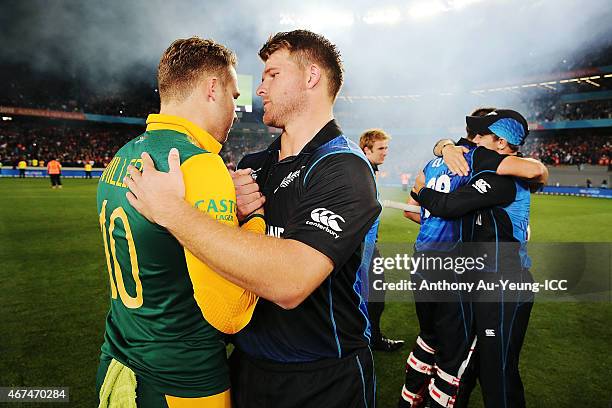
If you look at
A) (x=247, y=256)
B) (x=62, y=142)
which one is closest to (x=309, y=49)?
(x=247, y=256)

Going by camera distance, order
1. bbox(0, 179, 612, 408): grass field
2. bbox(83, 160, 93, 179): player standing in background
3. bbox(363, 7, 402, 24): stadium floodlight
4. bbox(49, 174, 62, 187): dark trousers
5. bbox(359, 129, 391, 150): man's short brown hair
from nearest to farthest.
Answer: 1. bbox(0, 179, 612, 408): grass field
2. bbox(359, 129, 391, 150): man's short brown hair
3. bbox(49, 174, 62, 187): dark trousers
4. bbox(83, 160, 93, 179): player standing in background
5. bbox(363, 7, 402, 24): stadium floodlight

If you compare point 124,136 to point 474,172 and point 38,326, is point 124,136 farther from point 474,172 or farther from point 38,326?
point 474,172

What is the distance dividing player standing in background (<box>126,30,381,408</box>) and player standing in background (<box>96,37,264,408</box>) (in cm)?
11

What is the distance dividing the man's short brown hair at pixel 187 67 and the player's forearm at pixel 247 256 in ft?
2.54

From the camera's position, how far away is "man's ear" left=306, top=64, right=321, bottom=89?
196cm

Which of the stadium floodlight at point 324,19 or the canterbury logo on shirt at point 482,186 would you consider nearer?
the canterbury logo on shirt at point 482,186

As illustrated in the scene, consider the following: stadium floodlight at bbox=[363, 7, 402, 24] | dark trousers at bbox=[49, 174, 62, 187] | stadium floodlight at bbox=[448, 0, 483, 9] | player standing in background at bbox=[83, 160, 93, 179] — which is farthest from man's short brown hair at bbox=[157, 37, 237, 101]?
stadium floodlight at bbox=[448, 0, 483, 9]

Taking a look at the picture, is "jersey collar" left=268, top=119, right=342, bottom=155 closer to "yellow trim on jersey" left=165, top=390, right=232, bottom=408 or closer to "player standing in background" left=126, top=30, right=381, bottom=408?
"player standing in background" left=126, top=30, right=381, bottom=408

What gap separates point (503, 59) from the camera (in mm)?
→ 44562

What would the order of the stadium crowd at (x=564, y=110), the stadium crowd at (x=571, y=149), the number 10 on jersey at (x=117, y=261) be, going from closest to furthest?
the number 10 on jersey at (x=117, y=261) → the stadium crowd at (x=571, y=149) → the stadium crowd at (x=564, y=110)

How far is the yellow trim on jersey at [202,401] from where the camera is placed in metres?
1.66

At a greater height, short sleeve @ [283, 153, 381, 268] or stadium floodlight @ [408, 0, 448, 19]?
stadium floodlight @ [408, 0, 448, 19]

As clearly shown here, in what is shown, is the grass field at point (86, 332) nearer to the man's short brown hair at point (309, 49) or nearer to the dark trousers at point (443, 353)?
the dark trousers at point (443, 353)

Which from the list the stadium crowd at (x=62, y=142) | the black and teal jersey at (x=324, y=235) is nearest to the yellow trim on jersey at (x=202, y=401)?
the black and teal jersey at (x=324, y=235)
